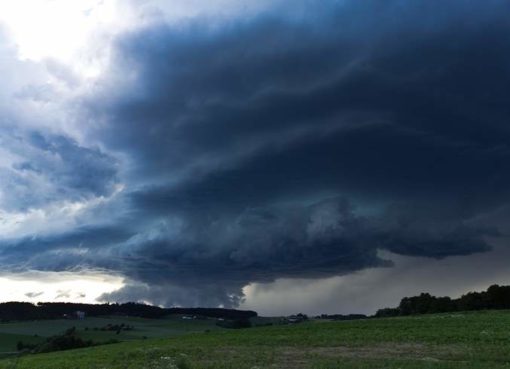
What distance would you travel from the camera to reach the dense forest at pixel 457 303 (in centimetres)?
10312

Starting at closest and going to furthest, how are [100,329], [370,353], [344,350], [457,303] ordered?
1. [370,353]
2. [344,350]
3. [457,303]
4. [100,329]

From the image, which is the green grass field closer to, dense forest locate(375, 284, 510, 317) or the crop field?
dense forest locate(375, 284, 510, 317)

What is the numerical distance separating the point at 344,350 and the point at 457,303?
70118 mm

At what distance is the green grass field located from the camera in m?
33.1

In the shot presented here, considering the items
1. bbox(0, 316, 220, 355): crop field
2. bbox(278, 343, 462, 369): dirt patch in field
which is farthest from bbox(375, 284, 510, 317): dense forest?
bbox(278, 343, 462, 369): dirt patch in field

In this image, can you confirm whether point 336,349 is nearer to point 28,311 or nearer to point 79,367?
point 79,367

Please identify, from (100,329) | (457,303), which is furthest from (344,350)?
(100,329)

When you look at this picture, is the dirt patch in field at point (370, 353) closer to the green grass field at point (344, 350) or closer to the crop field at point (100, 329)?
the green grass field at point (344, 350)

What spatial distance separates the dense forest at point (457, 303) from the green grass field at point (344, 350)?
49.2 meters

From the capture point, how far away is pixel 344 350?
40906 millimetres

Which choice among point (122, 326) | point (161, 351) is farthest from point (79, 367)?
point (122, 326)

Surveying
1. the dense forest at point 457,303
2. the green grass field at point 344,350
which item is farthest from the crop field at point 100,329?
the green grass field at point 344,350

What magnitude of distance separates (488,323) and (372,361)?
22993mm

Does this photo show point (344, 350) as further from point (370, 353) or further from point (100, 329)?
point (100, 329)
